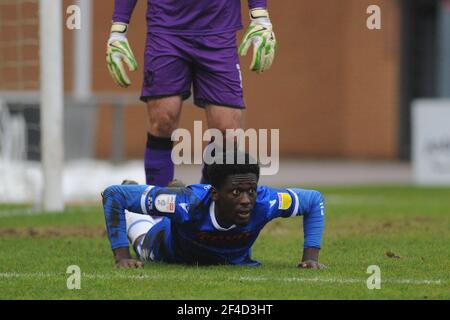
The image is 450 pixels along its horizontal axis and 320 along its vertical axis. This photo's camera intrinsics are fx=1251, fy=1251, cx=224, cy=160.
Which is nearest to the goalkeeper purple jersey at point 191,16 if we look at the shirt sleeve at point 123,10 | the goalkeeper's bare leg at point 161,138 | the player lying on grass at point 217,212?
the shirt sleeve at point 123,10

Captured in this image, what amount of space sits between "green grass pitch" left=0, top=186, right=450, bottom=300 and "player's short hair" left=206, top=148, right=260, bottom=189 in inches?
20.8

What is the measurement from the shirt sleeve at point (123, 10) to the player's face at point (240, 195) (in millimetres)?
1900

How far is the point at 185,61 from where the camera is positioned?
8016 mm

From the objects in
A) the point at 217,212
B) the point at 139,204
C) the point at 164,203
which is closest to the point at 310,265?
the point at 217,212

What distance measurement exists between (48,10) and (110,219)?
14.5 feet

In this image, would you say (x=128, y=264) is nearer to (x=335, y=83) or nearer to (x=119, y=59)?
(x=119, y=59)

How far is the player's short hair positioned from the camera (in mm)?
6723

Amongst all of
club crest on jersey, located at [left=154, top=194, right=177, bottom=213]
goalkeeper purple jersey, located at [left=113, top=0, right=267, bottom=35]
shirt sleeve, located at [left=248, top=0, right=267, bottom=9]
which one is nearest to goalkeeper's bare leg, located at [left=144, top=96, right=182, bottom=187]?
goalkeeper purple jersey, located at [left=113, top=0, right=267, bottom=35]

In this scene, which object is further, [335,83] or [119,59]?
[335,83]

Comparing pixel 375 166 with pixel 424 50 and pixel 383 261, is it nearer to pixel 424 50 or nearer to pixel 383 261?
pixel 424 50

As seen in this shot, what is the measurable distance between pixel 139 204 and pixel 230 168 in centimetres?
62

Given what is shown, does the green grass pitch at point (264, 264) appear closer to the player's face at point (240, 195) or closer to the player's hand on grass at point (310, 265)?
the player's hand on grass at point (310, 265)
